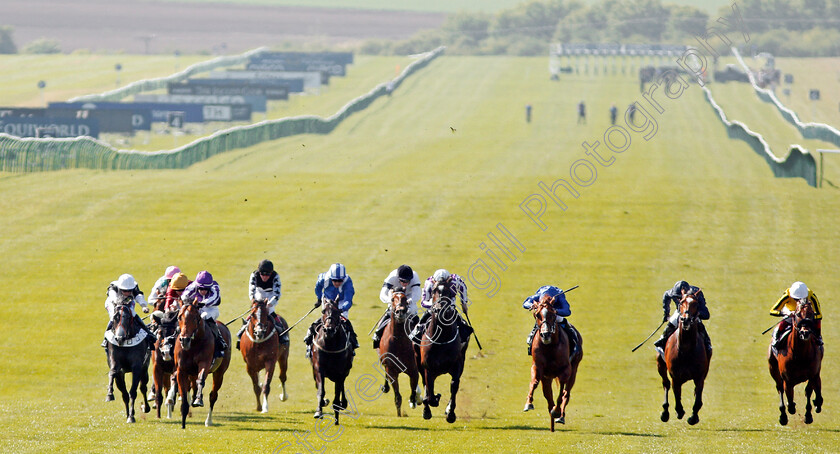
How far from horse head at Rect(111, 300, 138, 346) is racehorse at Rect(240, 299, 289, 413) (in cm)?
196

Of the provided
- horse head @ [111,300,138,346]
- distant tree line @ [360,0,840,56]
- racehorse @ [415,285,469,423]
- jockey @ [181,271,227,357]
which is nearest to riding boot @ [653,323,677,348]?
racehorse @ [415,285,469,423]

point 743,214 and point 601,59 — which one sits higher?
point 601,59

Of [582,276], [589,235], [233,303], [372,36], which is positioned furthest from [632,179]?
[372,36]

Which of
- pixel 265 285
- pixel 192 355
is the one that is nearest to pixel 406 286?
pixel 265 285

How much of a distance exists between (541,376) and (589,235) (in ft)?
65.8

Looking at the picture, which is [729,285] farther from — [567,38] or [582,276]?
[567,38]

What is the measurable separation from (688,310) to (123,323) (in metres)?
8.71

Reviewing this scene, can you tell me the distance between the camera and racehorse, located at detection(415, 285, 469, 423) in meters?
16.5

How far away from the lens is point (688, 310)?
15.7 meters

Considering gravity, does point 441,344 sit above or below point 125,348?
above

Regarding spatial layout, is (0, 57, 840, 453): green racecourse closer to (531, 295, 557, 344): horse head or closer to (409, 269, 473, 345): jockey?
(409, 269, 473, 345): jockey

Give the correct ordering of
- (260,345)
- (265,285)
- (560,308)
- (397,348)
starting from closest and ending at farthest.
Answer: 1. (560,308)
2. (397,348)
3. (265,285)
4. (260,345)

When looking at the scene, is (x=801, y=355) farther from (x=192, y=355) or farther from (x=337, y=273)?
(x=192, y=355)

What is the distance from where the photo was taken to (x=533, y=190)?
42281 millimetres
